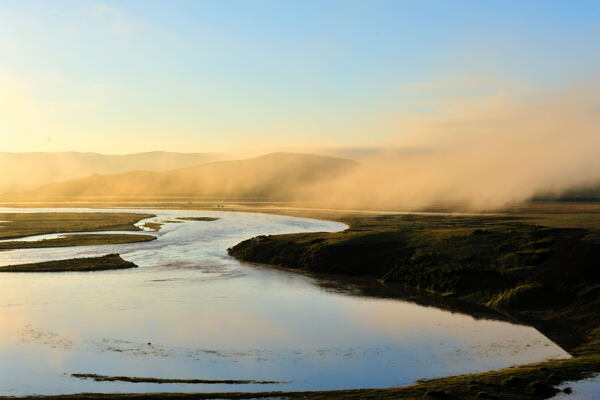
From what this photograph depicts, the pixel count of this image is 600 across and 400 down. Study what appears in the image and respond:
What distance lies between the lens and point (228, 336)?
51.4 meters

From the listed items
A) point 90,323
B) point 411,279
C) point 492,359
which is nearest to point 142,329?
point 90,323

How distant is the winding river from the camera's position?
136ft

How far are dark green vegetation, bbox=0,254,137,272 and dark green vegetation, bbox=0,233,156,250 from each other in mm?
29375

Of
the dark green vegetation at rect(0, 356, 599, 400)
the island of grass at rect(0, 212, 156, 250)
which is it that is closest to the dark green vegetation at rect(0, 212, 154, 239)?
the island of grass at rect(0, 212, 156, 250)

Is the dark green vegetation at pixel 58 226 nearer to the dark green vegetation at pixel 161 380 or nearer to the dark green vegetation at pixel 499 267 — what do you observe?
the dark green vegetation at pixel 499 267

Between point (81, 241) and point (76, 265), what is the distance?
40586 mm

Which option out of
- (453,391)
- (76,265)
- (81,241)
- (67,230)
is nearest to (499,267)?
(453,391)

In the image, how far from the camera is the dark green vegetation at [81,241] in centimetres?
12150

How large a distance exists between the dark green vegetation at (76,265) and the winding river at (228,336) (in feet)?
17.6

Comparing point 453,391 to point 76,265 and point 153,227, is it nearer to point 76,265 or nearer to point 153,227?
point 76,265

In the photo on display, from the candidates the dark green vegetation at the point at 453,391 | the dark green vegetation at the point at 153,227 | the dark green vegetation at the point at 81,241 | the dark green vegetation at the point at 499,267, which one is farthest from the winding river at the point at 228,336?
the dark green vegetation at the point at 153,227

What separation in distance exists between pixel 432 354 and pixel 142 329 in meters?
28.2

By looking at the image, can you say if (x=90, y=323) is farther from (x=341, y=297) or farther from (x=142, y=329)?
Answer: (x=341, y=297)

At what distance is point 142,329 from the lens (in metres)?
53.2
